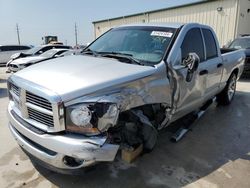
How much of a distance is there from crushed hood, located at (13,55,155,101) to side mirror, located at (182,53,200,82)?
61cm

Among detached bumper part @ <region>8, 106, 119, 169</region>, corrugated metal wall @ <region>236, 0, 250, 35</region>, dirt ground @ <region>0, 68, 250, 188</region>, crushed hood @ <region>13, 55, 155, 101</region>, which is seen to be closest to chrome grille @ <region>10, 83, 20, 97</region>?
crushed hood @ <region>13, 55, 155, 101</region>

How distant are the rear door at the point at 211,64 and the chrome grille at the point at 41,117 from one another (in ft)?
8.56

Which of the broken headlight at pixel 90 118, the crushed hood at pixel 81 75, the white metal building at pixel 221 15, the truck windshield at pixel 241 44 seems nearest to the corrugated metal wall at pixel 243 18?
the white metal building at pixel 221 15

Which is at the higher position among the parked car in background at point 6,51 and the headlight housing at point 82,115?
the headlight housing at point 82,115

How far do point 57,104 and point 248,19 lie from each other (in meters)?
19.0

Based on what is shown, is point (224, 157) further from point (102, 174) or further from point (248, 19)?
point (248, 19)

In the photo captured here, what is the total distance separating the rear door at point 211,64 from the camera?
4434mm

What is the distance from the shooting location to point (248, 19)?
18.1m

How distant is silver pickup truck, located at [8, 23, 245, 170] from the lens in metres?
2.42

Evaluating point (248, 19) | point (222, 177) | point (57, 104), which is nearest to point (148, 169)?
point (222, 177)

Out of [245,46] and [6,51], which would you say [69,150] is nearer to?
[245,46]

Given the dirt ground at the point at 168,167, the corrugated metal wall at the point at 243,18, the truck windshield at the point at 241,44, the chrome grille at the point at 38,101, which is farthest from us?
the corrugated metal wall at the point at 243,18

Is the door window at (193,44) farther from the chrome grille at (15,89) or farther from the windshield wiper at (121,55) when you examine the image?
the chrome grille at (15,89)

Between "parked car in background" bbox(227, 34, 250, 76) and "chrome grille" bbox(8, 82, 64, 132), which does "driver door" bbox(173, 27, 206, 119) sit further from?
"parked car in background" bbox(227, 34, 250, 76)
